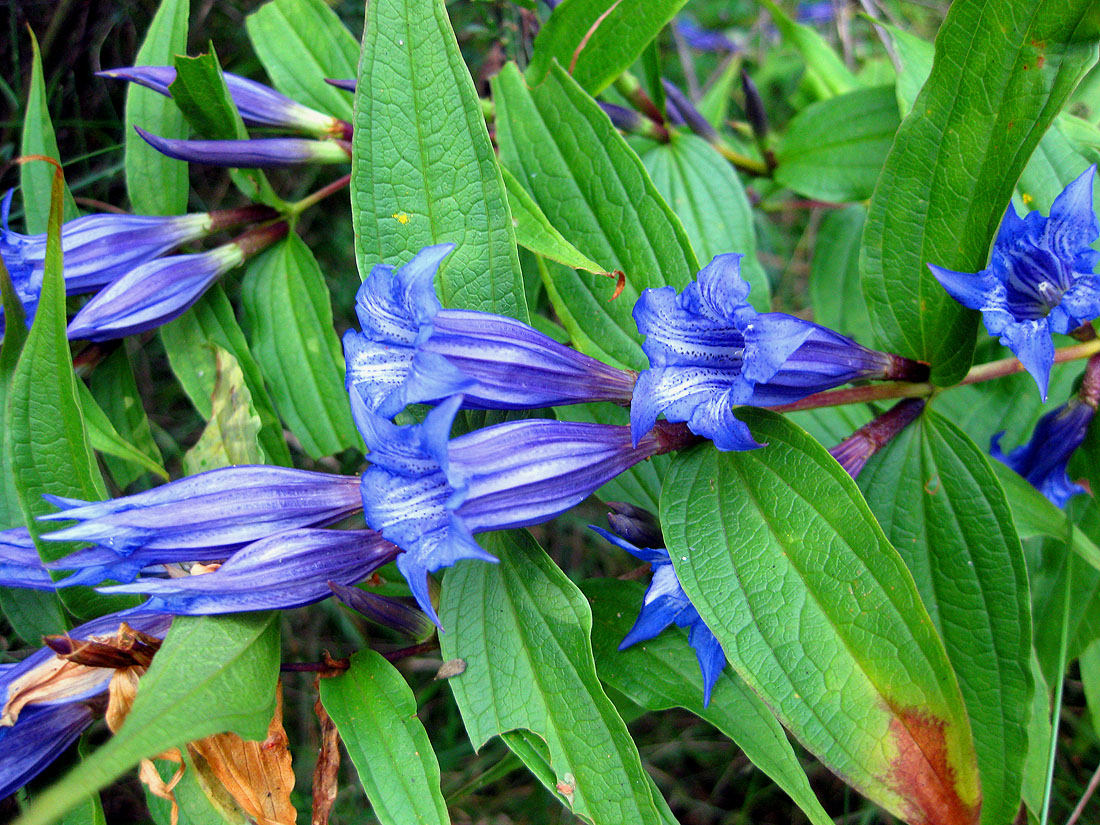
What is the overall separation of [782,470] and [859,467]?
0.26 metres

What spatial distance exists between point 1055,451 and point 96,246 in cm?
191

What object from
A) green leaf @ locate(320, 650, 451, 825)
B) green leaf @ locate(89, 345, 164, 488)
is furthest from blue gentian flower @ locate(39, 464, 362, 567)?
green leaf @ locate(89, 345, 164, 488)

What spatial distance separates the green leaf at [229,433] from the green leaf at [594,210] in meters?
0.62

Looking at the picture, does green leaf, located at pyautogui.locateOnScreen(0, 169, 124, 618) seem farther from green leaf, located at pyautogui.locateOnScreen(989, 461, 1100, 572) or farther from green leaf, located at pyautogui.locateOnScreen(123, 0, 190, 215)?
green leaf, located at pyautogui.locateOnScreen(989, 461, 1100, 572)

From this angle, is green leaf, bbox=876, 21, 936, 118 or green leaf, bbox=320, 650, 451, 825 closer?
green leaf, bbox=320, 650, 451, 825

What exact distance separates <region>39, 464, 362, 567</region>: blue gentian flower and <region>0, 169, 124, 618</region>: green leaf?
102 mm

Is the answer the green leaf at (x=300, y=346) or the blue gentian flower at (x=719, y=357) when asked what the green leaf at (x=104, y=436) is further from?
the blue gentian flower at (x=719, y=357)

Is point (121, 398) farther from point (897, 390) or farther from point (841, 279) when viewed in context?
point (841, 279)

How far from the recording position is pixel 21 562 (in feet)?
4.23

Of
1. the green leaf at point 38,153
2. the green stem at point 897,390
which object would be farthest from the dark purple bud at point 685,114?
the green leaf at point 38,153

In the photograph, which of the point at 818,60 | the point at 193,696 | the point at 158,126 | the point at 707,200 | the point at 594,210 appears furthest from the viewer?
the point at 818,60

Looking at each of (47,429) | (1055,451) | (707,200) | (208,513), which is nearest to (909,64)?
(707,200)

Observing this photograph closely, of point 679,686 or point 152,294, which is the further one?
point 152,294

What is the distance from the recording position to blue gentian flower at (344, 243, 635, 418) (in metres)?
1.06
